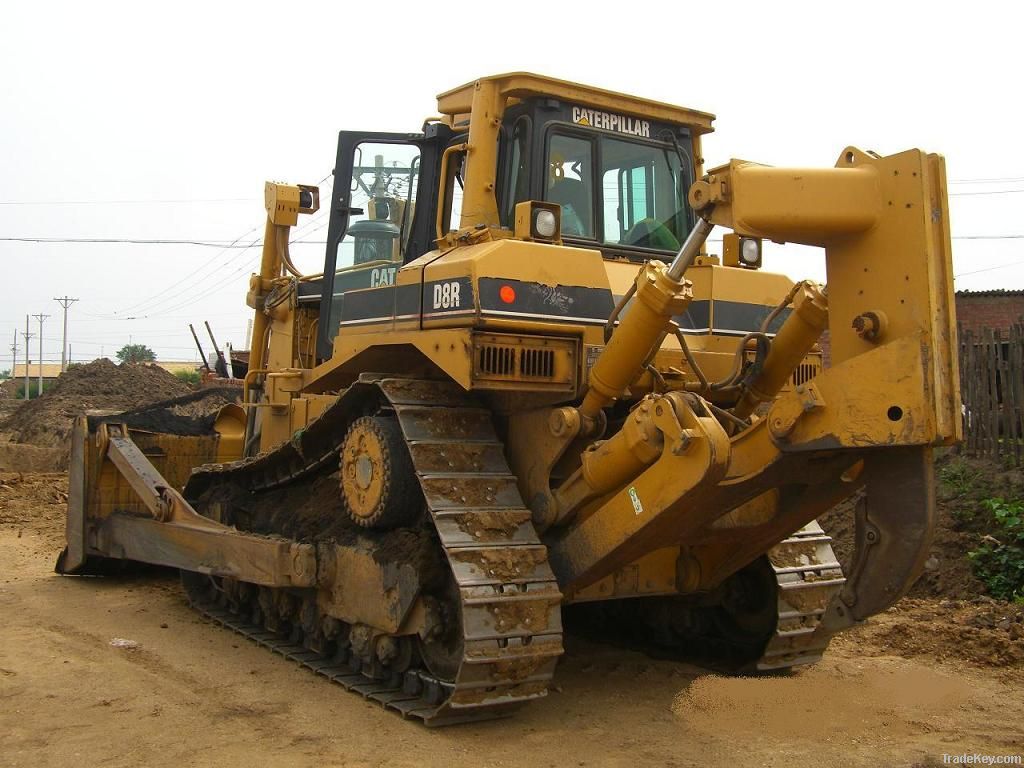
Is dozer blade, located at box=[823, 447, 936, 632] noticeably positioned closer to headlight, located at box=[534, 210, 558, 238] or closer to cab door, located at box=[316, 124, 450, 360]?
headlight, located at box=[534, 210, 558, 238]

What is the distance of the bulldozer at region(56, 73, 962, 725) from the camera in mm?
4797

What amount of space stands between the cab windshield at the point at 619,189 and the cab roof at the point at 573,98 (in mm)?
A: 196

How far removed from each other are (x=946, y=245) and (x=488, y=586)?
259 centimetres

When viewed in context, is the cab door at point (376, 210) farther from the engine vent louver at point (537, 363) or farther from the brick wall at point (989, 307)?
the brick wall at point (989, 307)

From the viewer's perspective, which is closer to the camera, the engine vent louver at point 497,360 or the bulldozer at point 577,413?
the bulldozer at point 577,413

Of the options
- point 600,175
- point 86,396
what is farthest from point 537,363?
point 86,396

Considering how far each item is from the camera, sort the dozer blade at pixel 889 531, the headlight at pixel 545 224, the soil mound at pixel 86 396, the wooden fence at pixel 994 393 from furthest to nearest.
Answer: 1. the soil mound at pixel 86 396
2. the wooden fence at pixel 994 393
3. the headlight at pixel 545 224
4. the dozer blade at pixel 889 531

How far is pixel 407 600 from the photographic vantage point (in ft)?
19.2

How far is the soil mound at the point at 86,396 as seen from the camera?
70.6ft

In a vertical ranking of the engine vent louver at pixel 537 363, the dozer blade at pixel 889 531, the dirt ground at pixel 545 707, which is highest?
the engine vent louver at pixel 537 363

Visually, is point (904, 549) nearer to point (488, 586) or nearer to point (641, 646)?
point (488, 586)

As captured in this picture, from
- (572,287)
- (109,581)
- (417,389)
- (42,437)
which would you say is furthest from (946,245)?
(42,437)
